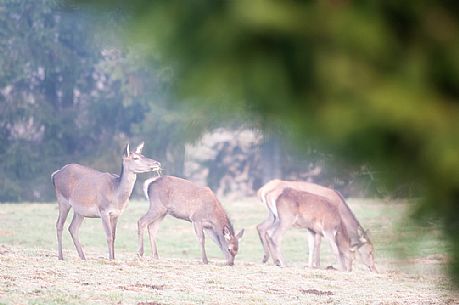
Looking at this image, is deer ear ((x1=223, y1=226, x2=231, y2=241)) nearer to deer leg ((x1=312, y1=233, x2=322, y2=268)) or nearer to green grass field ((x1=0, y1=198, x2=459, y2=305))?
green grass field ((x1=0, y1=198, x2=459, y2=305))

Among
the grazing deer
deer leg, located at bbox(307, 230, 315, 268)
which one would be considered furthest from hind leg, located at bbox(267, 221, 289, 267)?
the grazing deer

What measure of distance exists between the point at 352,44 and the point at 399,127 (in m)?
0.06

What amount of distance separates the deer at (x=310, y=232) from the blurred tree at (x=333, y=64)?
8.71 metres

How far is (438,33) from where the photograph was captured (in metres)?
0.60

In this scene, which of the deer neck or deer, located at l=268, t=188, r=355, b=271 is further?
deer, located at l=268, t=188, r=355, b=271

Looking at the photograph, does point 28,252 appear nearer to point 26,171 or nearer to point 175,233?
point 175,233

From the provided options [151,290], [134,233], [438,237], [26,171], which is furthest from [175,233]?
[438,237]

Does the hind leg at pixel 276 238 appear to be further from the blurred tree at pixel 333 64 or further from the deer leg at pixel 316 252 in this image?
the blurred tree at pixel 333 64

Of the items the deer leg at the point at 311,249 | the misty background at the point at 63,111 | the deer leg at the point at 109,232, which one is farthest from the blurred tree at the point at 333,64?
the misty background at the point at 63,111

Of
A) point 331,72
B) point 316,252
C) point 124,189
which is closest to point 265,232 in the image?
point 316,252

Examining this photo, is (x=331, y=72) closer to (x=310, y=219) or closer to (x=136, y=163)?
(x=136, y=163)

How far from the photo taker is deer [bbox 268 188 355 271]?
390 inches

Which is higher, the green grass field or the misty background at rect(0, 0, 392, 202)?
the misty background at rect(0, 0, 392, 202)

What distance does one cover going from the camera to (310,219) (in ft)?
32.6
